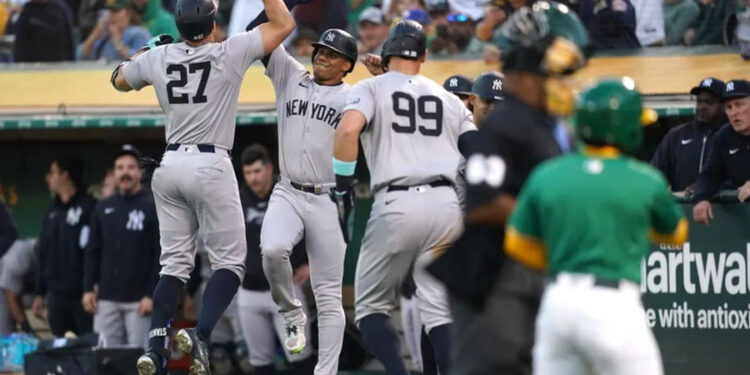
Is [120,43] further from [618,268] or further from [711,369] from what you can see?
[618,268]

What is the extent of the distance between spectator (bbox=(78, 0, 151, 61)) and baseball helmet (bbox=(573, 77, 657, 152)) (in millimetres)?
9006

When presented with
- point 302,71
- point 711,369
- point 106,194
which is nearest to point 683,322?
point 711,369

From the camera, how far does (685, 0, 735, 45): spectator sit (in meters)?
11.6

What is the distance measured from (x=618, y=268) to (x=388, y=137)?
2804mm

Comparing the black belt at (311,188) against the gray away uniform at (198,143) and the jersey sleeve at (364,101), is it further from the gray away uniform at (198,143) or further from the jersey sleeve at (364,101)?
the jersey sleeve at (364,101)

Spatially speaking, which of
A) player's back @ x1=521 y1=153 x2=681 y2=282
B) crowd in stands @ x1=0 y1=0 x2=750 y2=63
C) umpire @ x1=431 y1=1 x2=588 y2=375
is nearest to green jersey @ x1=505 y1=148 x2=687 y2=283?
player's back @ x1=521 y1=153 x2=681 y2=282

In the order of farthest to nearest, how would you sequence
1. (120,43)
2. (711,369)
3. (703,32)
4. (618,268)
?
(120,43) → (703,32) → (711,369) → (618,268)

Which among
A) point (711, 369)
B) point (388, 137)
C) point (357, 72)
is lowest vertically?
point (711, 369)

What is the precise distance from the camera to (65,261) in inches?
518

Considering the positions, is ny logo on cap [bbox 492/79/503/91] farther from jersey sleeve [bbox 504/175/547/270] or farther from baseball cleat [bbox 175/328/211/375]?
jersey sleeve [bbox 504/175/547/270]

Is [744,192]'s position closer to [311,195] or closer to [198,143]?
[311,195]

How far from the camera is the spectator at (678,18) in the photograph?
11.7m

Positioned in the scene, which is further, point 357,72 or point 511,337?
point 357,72

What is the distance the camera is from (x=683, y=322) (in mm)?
10430
